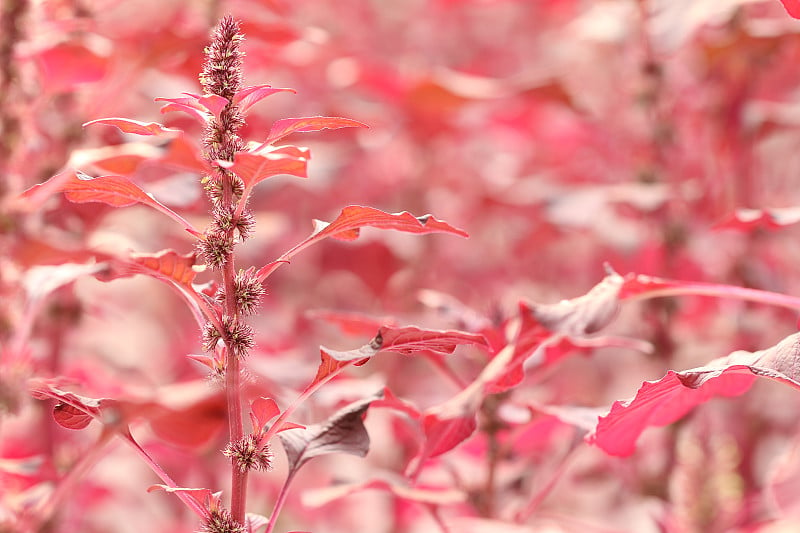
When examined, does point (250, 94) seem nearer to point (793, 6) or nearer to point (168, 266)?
point (168, 266)

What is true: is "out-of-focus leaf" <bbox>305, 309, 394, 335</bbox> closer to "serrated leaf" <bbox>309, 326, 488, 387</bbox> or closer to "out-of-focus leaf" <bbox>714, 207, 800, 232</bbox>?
"serrated leaf" <bbox>309, 326, 488, 387</bbox>

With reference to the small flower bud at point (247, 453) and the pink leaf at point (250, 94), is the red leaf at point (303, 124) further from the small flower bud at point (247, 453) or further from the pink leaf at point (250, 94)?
the small flower bud at point (247, 453)

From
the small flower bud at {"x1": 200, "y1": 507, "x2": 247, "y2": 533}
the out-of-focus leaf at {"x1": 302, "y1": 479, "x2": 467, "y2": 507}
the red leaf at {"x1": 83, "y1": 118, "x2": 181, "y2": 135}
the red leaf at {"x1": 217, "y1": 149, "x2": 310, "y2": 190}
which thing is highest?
the red leaf at {"x1": 83, "y1": 118, "x2": 181, "y2": 135}

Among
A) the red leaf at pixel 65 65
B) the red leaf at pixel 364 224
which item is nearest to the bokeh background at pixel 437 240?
the red leaf at pixel 65 65

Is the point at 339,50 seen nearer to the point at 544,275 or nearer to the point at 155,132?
the point at 544,275

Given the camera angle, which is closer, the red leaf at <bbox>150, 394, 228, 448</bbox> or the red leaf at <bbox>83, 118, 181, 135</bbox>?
the red leaf at <bbox>83, 118, 181, 135</bbox>

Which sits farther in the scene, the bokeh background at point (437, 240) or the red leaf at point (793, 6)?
the bokeh background at point (437, 240)

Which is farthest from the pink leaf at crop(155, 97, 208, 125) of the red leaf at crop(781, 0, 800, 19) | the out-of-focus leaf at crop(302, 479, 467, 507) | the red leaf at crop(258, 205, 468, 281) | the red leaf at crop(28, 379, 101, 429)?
the red leaf at crop(781, 0, 800, 19)
